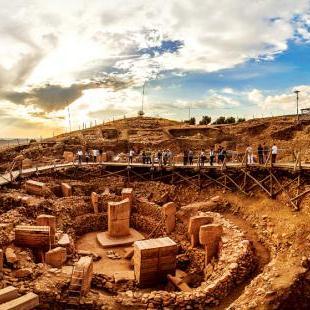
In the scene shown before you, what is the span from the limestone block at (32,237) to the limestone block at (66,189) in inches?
299

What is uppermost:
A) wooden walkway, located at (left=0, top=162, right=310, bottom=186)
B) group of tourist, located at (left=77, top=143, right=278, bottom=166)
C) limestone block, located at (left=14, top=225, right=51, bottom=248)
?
group of tourist, located at (left=77, top=143, right=278, bottom=166)

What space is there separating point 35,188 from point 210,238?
993cm

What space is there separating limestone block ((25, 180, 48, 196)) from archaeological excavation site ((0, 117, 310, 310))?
5 centimetres

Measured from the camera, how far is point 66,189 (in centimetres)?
1970

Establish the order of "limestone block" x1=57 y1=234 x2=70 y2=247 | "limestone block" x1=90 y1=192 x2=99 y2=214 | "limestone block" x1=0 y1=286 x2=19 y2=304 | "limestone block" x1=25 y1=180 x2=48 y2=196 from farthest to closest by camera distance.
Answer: "limestone block" x1=90 y1=192 x2=99 y2=214, "limestone block" x1=25 y1=180 x2=48 y2=196, "limestone block" x1=57 y1=234 x2=70 y2=247, "limestone block" x1=0 y1=286 x2=19 y2=304

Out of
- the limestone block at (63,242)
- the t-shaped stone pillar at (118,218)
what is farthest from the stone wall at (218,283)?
the t-shaped stone pillar at (118,218)

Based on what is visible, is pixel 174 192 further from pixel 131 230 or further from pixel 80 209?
pixel 80 209

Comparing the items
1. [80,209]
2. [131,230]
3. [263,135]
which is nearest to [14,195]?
[80,209]

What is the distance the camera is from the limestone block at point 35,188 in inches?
728

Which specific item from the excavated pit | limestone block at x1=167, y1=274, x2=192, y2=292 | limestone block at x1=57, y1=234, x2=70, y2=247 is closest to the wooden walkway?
the excavated pit

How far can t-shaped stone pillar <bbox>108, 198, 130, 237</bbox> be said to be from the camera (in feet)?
55.4

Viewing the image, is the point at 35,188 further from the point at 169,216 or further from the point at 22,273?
the point at 22,273

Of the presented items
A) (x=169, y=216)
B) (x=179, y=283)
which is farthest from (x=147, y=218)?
(x=179, y=283)

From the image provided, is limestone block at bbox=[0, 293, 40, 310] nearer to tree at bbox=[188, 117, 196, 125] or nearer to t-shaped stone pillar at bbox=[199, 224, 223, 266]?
t-shaped stone pillar at bbox=[199, 224, 223, 266]
